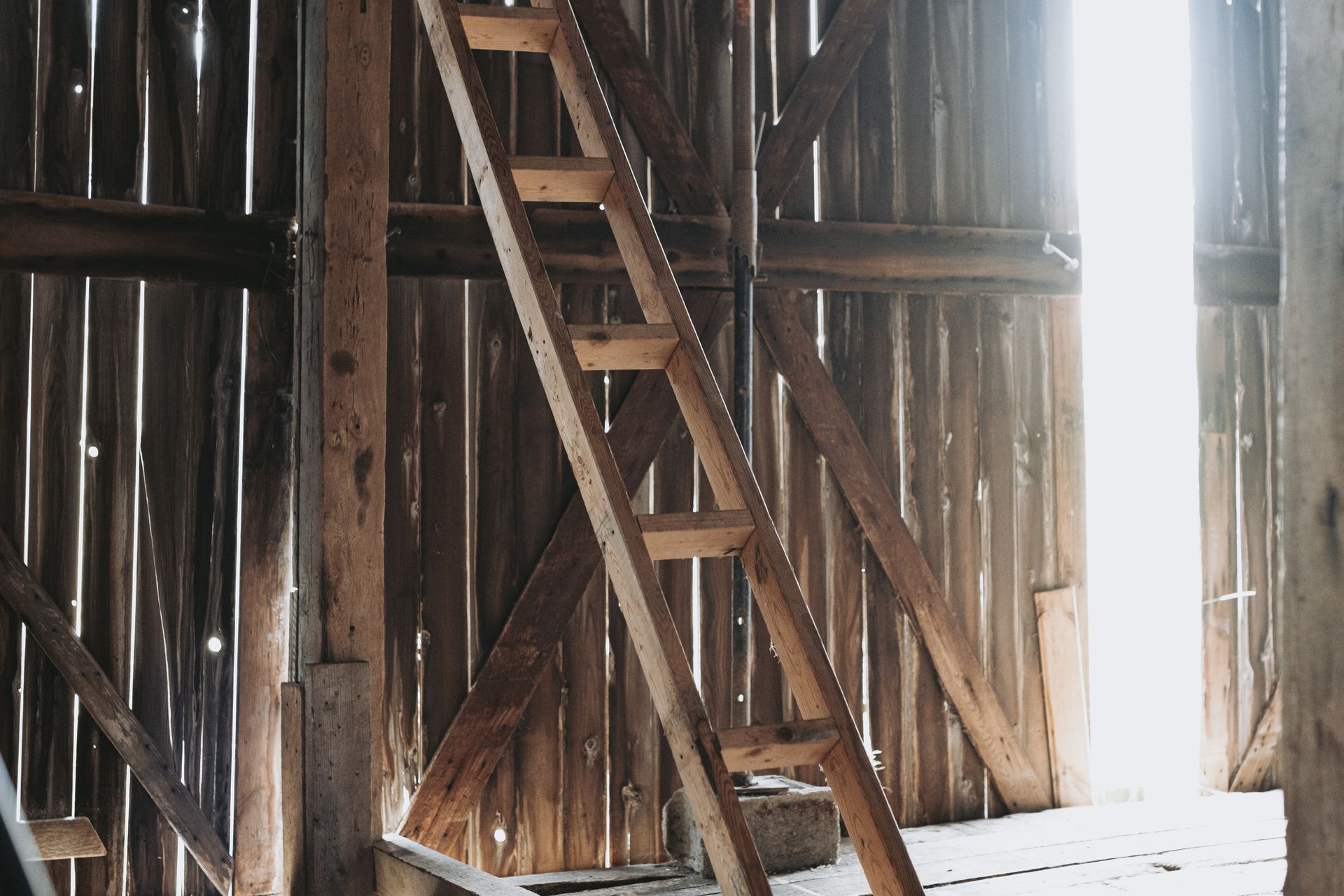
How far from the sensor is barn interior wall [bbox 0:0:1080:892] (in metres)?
3.91

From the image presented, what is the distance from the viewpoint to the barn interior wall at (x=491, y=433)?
391cm

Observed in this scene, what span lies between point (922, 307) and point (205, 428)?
2.76 meters

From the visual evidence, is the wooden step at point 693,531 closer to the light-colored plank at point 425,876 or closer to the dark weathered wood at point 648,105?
the light-colored plank at point 425,876

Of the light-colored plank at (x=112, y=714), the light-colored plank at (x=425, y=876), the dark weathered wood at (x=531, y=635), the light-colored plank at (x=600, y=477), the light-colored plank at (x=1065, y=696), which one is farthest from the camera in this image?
the light-colored plank at (x=1065, y=696)

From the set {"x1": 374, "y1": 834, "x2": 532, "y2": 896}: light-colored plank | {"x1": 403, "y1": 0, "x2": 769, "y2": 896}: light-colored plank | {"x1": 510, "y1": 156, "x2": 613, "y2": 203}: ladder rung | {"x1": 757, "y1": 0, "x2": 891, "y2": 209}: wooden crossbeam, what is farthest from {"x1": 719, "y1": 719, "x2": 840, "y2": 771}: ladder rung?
{"x1": 757, "y1": 0, "x2": 891, "y2": 209}: wooden crossbeam

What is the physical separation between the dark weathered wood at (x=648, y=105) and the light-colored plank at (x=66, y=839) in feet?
9.33

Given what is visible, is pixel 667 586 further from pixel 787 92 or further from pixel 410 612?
pixel 787 92

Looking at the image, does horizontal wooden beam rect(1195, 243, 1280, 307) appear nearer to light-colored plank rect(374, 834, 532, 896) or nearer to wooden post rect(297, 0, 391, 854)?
wooden post rect(297, 0, 391, 854)

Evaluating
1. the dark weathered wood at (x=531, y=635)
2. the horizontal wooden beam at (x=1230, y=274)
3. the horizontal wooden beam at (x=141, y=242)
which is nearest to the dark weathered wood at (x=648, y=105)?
the dark weathered wood at (x=531, y=635)

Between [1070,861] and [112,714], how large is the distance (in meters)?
3.25

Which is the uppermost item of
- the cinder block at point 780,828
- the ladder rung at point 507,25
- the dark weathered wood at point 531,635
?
the ladder rung at point 507,25

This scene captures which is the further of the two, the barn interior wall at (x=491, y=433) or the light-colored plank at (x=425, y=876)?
the barn interior wall at (x=491, y=433)

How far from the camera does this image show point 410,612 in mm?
4180

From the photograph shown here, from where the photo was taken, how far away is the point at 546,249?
4.37 m
